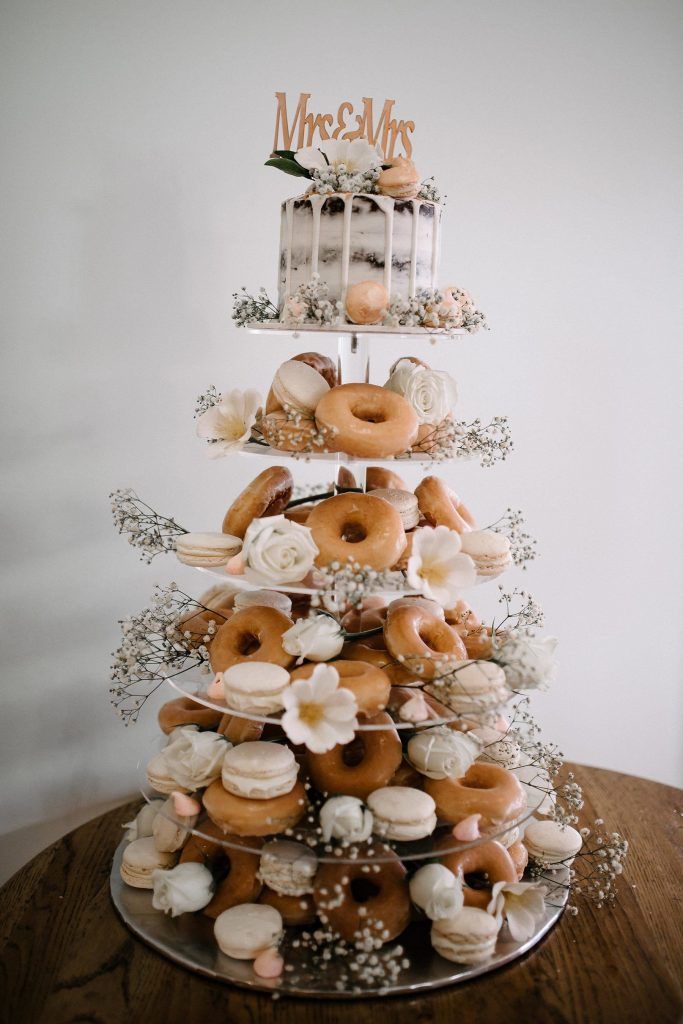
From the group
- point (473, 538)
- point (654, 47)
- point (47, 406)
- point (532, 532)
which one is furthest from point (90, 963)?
point (654, 47)

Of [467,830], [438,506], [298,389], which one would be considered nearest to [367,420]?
[298,389]

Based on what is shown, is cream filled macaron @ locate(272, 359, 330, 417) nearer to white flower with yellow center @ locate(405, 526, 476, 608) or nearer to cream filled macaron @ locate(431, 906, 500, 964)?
white flower with yellow center @ locate(405, 526, 476, 608)

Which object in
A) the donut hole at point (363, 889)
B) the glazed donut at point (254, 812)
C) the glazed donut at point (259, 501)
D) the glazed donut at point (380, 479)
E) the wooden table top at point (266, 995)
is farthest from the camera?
the glazed donut at point (380, 479)

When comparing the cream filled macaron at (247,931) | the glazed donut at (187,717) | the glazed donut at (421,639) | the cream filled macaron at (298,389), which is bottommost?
the cream filled macaron at (247,931)

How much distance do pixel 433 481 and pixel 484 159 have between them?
112 centimetres

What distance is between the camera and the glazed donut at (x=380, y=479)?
1.92 meters

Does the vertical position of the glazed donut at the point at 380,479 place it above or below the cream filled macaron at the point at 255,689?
above

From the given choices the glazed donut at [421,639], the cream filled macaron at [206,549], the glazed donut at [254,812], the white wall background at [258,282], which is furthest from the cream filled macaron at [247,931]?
the white wall background at [258,282]

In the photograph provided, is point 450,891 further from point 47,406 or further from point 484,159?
point 484,159

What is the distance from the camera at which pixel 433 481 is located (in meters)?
1.85

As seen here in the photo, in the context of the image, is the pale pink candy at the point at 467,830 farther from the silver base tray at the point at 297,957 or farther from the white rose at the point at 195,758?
the white rose at the point at 195,758

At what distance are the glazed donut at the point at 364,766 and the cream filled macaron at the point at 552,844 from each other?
384mm

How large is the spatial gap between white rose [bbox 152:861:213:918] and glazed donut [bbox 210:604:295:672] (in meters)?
0.36

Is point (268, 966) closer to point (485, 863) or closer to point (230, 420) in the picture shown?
point (485, 863)
